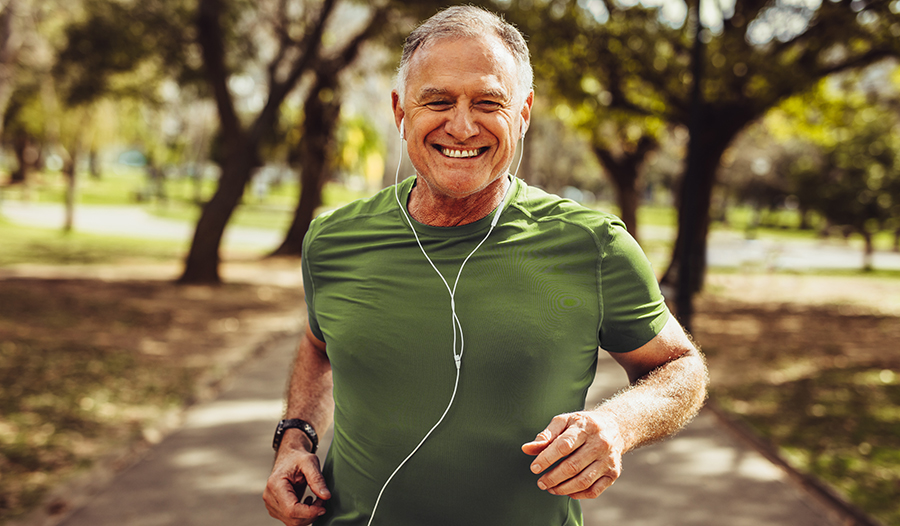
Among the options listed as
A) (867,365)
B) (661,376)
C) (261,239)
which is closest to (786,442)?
(867,365)

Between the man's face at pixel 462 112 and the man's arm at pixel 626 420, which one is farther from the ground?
the man's face at pixel 462 112

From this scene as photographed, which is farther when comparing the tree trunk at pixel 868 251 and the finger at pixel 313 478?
the tree trunk at pixel 868 251

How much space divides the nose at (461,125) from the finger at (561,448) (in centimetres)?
71

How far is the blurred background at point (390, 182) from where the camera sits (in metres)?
6.82

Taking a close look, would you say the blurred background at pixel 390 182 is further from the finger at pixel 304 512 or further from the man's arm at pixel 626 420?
the man's arm at pixel 626 420

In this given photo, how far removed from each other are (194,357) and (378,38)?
10381 millimetres

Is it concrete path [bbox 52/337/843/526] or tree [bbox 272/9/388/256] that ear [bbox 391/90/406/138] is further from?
tree [bbox 272/9/388/256]

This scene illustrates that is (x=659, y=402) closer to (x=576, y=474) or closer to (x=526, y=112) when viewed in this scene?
(x=576, y=474)

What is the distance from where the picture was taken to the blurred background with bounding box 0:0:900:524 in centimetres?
682

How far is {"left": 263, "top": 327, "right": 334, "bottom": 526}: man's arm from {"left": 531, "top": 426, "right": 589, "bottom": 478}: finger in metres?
0.63

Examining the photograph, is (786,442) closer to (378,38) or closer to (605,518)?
(605,518)

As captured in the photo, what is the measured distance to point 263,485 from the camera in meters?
4.99

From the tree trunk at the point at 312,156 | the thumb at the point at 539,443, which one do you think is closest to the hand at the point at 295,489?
the thumb at the point at 539,443

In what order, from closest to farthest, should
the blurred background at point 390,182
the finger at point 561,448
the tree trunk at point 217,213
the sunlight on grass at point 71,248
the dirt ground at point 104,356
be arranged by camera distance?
the finger at point 561,448
the dirt ground at point 104,356
the blurred background at point 390,182
the tree trunk at point 217,213
the sunlight on grass at point 71,248
